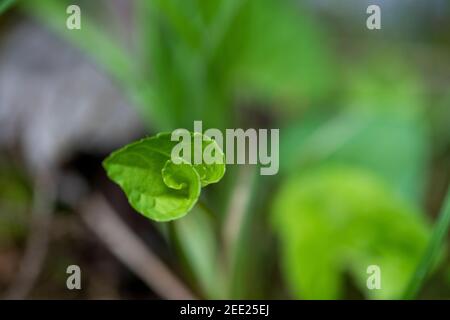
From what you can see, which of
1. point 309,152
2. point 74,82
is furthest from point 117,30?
point 309,152

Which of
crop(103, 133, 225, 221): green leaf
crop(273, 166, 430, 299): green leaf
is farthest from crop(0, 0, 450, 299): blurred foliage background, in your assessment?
crop(103, 133, 225, 221): green leaf

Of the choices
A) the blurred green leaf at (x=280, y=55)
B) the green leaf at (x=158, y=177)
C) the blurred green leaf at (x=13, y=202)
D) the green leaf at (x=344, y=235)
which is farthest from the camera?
the blurred green leaf at (x=280, y=55)

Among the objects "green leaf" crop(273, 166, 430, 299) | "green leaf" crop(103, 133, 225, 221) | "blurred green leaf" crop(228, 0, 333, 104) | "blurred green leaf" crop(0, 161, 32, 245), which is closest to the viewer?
"green leaf" crop(103, 133, 225, 221)

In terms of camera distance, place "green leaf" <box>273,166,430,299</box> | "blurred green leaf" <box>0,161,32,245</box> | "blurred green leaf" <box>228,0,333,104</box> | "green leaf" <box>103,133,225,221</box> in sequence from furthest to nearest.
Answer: "blurred green leaf" <box>228,0,333,104</box> → "blurred green leaf" <box>0,161,32,245</box> → "green leaf" <box>273,166,430,299</box> → "green leaf" <box>103,133,225,221</box>

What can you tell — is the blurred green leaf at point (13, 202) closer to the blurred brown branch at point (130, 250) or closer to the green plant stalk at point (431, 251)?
the blurred brown branch at point (130, 250)

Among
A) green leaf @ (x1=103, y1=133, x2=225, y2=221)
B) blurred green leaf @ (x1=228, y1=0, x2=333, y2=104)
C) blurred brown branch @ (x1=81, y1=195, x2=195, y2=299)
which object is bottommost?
blurred brown branch @ (x1=81, y1=195, x2=195, y2=299)

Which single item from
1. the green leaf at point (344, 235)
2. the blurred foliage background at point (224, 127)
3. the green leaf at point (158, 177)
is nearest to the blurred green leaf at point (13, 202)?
the blurred foliage background at point (224, 127)

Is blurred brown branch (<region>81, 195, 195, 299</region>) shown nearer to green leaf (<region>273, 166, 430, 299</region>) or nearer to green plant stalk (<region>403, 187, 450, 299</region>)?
green leaf (<region>273, 166, 430, 299</region>)

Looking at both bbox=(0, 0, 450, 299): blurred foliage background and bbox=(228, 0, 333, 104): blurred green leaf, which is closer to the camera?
bbox=(0, 0, 450, 299): blurred foliage background
